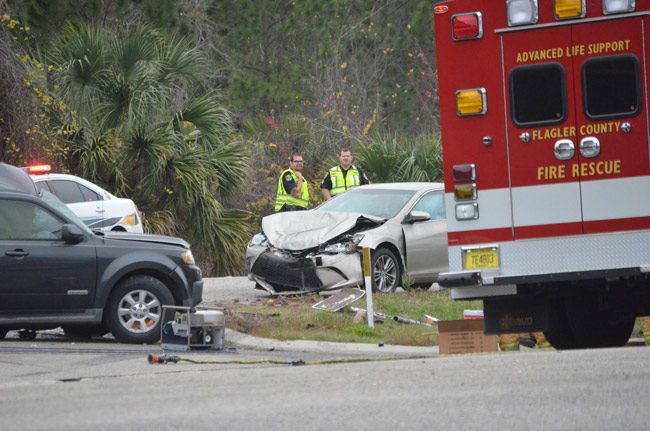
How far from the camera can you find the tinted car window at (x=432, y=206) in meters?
18.2

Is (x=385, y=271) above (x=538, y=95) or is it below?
below

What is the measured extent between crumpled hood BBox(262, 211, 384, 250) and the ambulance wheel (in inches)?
18.0

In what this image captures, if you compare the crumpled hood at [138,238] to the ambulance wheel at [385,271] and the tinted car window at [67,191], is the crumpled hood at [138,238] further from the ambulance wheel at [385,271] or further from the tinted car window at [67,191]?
the tinted car window at [67,191]

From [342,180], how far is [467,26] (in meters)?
10.4

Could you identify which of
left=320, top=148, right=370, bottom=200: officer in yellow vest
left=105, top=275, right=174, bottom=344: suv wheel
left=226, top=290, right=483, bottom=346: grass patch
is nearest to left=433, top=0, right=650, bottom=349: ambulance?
left=226, top=290, right=483, bottom=346: grass patch

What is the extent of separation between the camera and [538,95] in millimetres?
10500

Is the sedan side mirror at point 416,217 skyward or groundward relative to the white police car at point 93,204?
groundward

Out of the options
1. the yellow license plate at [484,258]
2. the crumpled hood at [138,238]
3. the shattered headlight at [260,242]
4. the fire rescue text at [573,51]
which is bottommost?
the yellow license plate at [484,258]

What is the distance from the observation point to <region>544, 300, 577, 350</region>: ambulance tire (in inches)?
457

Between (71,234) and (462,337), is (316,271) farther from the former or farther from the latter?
(462,337)

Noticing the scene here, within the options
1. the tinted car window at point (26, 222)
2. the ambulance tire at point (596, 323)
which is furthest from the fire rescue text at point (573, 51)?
the tinted car window at point (26, 222)

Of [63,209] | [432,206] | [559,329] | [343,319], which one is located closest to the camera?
[559,329]

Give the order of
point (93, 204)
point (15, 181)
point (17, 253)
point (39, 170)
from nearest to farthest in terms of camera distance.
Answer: point (17, 253)
point (15, 181)
point (39, 170)
point (93, 204)

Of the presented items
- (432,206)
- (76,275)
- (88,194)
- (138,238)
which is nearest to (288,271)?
(432,206)
